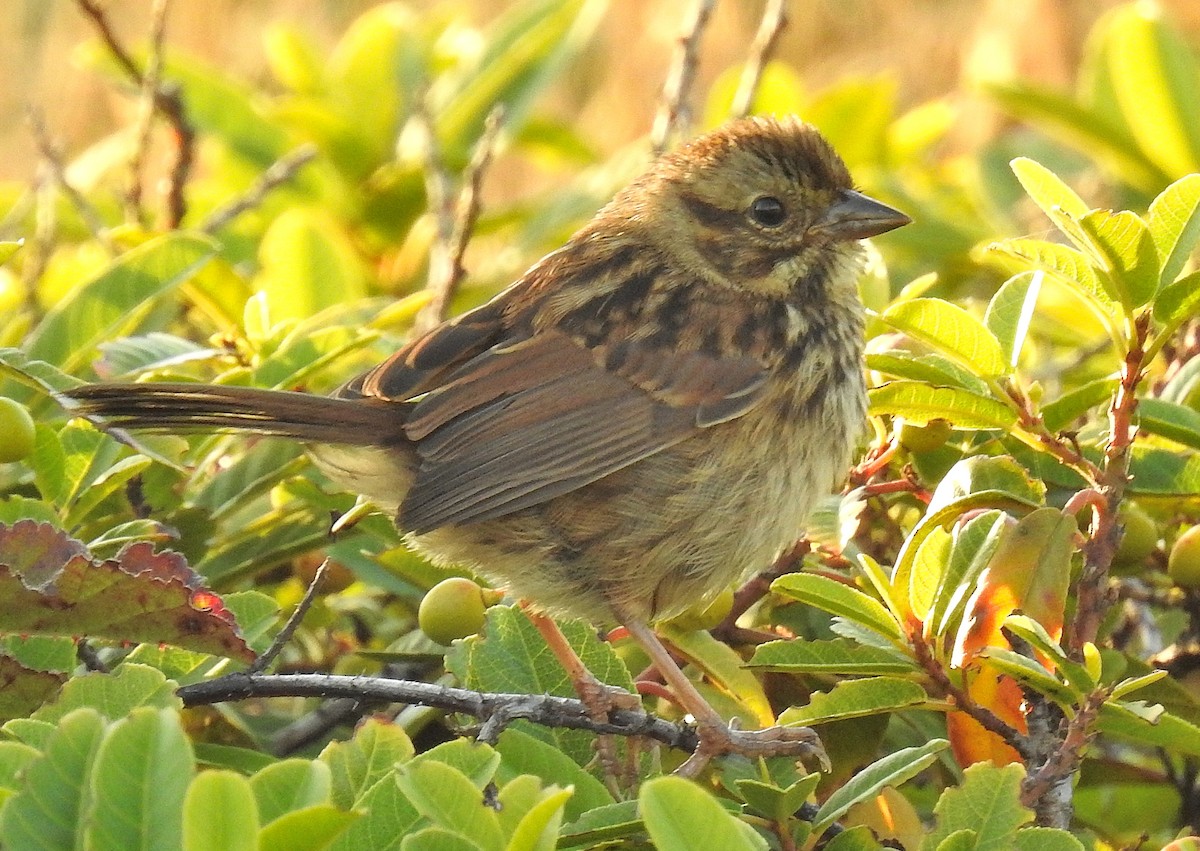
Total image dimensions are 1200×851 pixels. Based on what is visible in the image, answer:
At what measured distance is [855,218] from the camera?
331cm

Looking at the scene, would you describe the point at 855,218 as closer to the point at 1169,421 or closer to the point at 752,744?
the point at 1169,421

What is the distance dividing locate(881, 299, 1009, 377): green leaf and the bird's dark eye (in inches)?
38.0

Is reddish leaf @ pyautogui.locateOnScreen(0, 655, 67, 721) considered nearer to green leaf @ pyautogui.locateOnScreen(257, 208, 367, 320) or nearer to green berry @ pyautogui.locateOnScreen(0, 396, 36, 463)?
green berry @ pyautogui.locateOnScreen(0, 396, 36, 463)

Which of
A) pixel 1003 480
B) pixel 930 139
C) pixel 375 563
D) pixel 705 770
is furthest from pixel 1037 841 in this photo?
pixel 930 139

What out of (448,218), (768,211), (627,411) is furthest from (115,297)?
(768,211)

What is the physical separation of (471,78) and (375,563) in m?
2.15

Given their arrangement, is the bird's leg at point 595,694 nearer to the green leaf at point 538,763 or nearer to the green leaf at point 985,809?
the green leaf at point 538,763

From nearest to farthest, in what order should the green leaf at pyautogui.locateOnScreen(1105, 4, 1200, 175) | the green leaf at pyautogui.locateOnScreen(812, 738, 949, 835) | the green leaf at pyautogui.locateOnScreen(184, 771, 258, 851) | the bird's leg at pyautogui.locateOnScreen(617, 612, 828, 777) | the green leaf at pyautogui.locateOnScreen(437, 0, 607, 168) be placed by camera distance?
the green leaf at pyautogui.locateOnScreen(184, 771, 258, 851) → the green leaf at pyautogui.locateOnScreen(812, 738, 949, 835) → the bird's leg at pyautogui.locateOnScreen(617, 612, 828, 777) → the green leaf at pyautogui.locateOnScreen(1105, 4, 1200, 175) → the green leaf at pyautogui.locateOnScreen(437, 0, 607, 168)

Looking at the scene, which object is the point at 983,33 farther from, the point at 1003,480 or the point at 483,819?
the point at 483,819

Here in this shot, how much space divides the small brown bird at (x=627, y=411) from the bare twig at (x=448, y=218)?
0.22 metres

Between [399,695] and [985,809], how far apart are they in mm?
745

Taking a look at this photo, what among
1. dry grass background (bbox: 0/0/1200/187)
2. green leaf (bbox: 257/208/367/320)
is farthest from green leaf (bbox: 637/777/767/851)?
dry grass background (bbox: 0/0/1200/187)

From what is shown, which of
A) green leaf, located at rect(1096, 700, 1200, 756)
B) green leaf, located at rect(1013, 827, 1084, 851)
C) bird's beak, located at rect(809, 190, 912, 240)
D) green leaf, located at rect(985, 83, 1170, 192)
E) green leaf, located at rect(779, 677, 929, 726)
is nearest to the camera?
green leaf, located at rect(1013, 827, 1084, 851)

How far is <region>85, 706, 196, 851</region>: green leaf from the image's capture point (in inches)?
60.2
